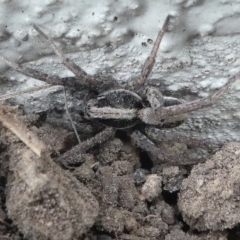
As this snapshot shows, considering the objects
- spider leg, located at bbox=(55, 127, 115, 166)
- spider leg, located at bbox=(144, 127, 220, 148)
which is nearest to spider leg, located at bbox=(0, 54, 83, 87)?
spider leg, located at bbox=(55, 127, 115, 166)

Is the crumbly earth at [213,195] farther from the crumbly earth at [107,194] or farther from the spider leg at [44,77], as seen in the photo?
the spider leg at [44,77]

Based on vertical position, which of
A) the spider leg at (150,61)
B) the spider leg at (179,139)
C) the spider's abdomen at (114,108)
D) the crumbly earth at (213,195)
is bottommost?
the spider leg at (179,139)

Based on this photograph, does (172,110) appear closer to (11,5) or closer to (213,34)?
(213,34)

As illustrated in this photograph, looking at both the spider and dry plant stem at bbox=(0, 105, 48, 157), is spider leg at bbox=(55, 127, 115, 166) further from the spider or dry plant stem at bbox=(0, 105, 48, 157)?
dry plant stem at bbox=(0, 105, 48, 157)

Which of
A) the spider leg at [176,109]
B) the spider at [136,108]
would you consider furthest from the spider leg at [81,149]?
the spider leg at [176,109]

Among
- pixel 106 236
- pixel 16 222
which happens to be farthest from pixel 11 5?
pixel 106 236

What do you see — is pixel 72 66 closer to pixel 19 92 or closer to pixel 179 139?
pixel 19 92

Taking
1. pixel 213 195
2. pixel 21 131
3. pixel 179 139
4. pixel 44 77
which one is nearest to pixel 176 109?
pixel 179 139
